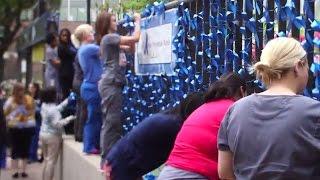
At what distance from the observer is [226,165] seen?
3088 millimetres

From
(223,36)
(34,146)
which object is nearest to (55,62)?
(34,146)

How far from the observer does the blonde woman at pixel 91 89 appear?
770cm

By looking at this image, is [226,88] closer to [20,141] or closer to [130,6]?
[130,6]

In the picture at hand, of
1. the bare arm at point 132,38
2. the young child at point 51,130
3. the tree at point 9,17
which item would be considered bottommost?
the young child at point 51,130

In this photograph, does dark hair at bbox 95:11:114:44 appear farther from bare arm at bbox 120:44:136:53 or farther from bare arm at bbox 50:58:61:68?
bare arm at bbox 50:58:61:68

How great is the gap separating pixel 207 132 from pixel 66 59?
6.91m

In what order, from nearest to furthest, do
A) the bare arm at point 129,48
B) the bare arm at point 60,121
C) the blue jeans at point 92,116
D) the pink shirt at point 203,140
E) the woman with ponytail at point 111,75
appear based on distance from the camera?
the pink shirt at point 203,140 → the woman with ponytail at point 111,75 → the bare arm at point 129,48 → the blue jeans at point 92,116 → the bare arm at point 60,121

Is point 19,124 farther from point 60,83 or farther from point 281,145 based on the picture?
point 281,145

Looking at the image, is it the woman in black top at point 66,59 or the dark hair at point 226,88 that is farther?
the woman in black top at point 66,59

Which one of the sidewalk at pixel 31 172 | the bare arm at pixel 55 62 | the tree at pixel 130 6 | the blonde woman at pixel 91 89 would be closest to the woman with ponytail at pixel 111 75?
the blonde woman at pixel 91 89

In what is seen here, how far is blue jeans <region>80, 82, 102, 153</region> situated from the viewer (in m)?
7.81

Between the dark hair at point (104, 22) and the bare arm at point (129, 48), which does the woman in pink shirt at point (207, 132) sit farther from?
the dark hair at point (104, 22)

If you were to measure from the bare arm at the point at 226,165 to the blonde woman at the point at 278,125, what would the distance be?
7cm

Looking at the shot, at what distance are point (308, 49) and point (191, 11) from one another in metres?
2.05
